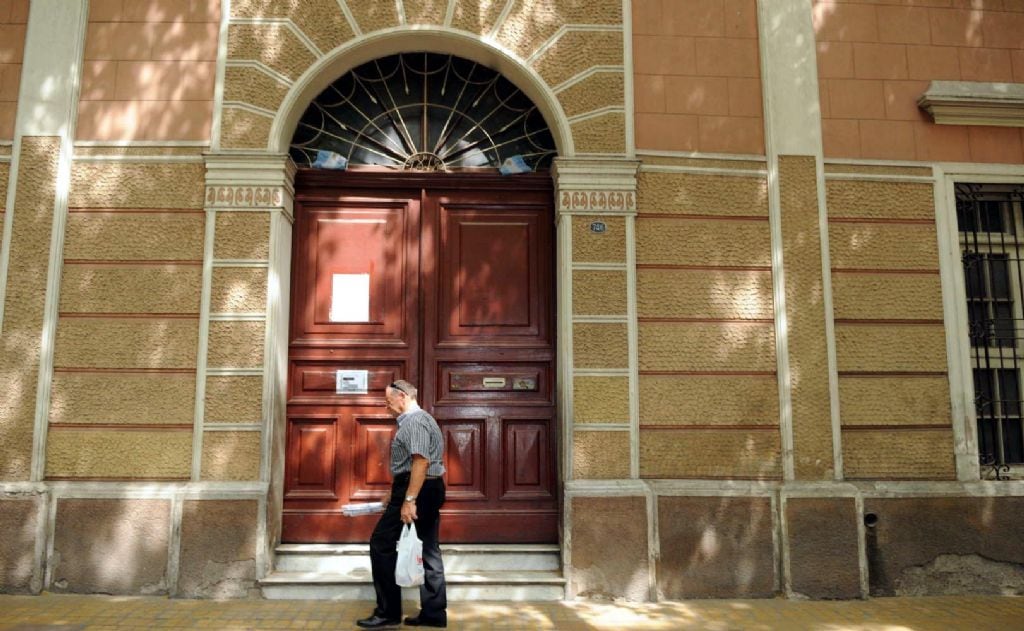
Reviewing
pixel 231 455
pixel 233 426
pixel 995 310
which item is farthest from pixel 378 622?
pixel 995 310

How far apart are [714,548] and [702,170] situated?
10.1 ft

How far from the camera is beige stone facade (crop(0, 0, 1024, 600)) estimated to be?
553cm

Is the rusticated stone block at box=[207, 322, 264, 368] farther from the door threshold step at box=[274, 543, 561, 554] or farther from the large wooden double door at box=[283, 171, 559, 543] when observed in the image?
the door threshold step at box=[274, 543, 561, 554]

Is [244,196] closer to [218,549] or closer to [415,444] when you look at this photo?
[415,444]

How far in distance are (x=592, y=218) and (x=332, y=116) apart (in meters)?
2.49

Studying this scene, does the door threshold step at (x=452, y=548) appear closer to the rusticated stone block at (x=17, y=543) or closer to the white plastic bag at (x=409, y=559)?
the white plastic bag at (x=409, y=559)

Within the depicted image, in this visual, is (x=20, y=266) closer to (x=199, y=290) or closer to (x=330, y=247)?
(x=199, y=290)

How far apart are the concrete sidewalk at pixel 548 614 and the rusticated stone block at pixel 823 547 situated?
0.13 meters

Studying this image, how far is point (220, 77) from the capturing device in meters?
5.95

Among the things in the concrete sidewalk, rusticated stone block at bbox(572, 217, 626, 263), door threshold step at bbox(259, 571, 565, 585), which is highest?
rusticated stone block at bbox(572, 217, 626, 263)

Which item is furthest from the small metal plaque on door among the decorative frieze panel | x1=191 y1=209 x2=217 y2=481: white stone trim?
the decorative frieze panel

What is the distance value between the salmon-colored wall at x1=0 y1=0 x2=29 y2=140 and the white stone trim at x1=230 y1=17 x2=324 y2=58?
1.74 meters

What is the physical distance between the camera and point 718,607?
534 cm

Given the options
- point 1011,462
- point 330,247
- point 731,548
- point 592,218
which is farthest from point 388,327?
point 1011,462
